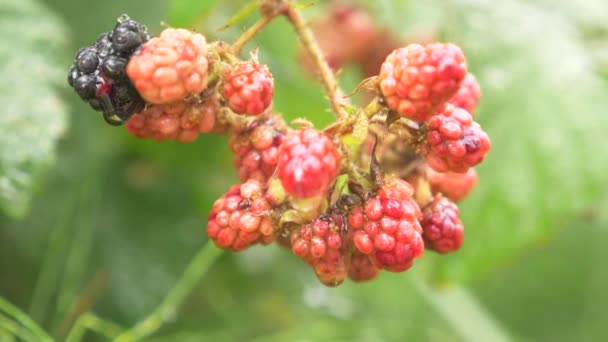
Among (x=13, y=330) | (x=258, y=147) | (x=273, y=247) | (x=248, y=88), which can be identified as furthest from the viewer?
(x=273, y=247)

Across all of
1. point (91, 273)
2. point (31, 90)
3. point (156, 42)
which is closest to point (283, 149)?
point (156, 42)

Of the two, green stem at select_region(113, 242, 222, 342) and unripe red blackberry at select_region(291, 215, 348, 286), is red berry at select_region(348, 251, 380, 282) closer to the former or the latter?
unripe red blackberry at select_region(291, 215, 348, 286)

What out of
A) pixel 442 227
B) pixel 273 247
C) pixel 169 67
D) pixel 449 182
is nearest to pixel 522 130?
pixel 449 182

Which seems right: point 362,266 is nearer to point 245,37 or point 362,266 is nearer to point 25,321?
point 245,37

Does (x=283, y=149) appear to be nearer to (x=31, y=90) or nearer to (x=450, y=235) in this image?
(x=450, y=235)

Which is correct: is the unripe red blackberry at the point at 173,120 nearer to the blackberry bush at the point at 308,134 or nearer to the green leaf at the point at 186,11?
the blackberry bush at the point at 308,134

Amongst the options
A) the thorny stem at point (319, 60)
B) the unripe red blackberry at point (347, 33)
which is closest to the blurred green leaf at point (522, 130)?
the unripe red blackberry at point (347, 33)
